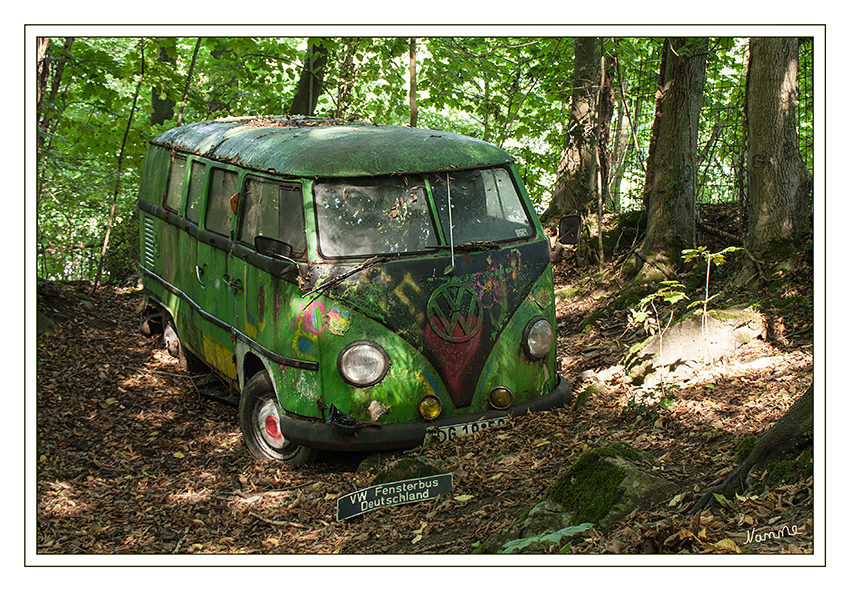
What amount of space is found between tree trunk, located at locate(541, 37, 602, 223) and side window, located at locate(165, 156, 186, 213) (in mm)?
6155

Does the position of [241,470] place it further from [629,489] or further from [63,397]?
[629,489]

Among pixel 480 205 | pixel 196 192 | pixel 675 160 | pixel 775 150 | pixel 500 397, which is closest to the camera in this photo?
pixel 500 397

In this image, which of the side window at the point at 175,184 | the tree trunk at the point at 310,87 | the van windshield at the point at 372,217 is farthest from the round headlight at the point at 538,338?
the tree trunk at the point at 310,87

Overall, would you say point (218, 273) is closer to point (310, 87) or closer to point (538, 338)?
point (538, 338)

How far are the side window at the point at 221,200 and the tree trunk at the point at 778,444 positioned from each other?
4251mm

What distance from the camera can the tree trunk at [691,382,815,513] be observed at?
3670 millimetres

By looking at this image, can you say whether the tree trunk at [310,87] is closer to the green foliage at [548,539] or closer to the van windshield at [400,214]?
the van windshield at [400,214]

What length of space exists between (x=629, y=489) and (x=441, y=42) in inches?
424

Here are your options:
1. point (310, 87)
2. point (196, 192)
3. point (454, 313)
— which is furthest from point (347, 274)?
point (310, 87)

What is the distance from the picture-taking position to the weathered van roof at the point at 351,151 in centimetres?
545

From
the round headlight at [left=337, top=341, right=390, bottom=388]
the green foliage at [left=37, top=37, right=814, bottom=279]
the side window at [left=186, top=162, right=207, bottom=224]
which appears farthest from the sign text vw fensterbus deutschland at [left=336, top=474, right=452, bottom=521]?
the green foliage at [left=37, top=37, right=814, bottom=279]

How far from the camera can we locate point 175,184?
24.9 ft

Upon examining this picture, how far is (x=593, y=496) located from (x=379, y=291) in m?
1.99
